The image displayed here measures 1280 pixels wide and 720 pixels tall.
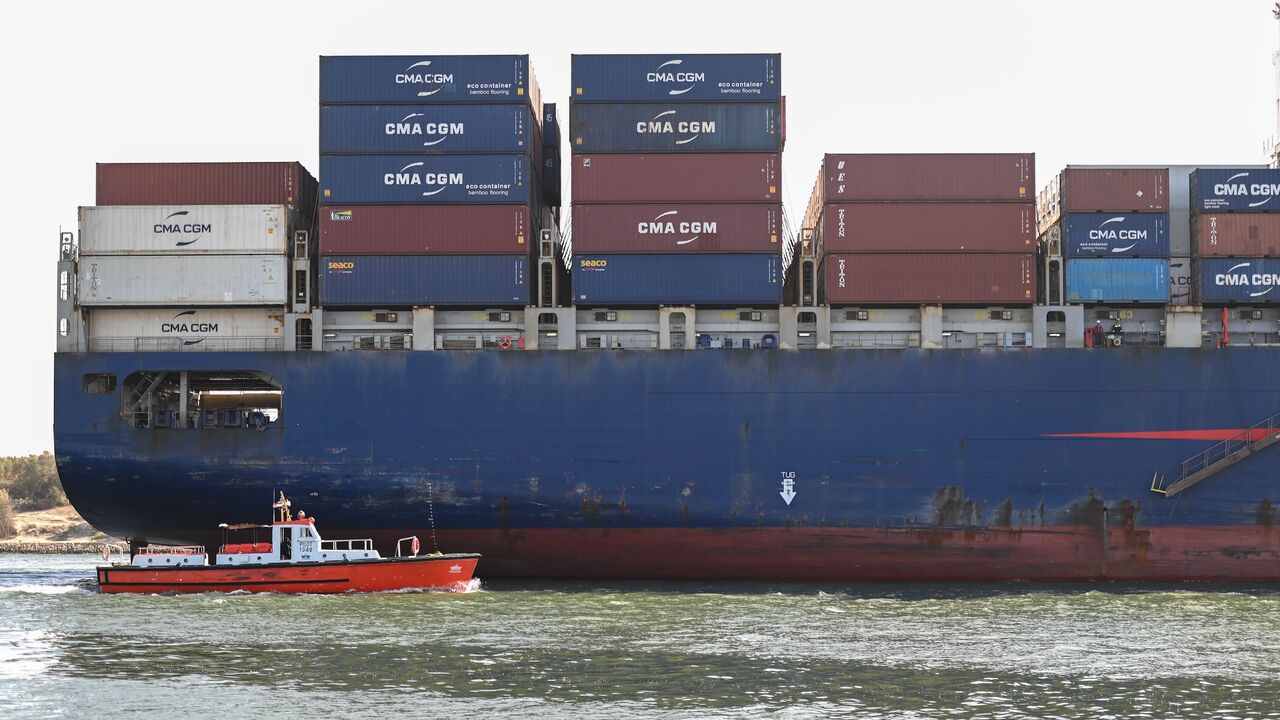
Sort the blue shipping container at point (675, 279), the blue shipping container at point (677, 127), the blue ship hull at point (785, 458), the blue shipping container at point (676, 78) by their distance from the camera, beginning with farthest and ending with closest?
the blue shipping container at point (676, 78) → the blue shipping container at point (677, 127) → the blue shipping container at point (675, 279) → the blue ship hull at point (785, 458)

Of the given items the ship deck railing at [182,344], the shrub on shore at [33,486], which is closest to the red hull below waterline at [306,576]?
the ship deck railing at [182,344]

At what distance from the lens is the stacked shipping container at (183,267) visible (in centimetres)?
3872

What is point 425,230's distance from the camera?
38.6 m

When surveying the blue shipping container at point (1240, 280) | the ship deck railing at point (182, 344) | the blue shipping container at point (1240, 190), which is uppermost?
the blue shipping container at point (1240, 190)

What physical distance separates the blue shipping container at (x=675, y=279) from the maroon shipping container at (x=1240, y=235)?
1248cm

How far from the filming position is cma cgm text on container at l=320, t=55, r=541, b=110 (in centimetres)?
3909

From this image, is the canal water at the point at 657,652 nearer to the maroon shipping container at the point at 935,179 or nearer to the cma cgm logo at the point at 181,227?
the cma cgm logo at the point at 181,227

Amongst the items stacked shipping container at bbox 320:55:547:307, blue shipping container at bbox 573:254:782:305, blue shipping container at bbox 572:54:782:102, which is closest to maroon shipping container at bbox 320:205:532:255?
stacked shipping container at bbox 320:55:547:307

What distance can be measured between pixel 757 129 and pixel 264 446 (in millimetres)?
16498

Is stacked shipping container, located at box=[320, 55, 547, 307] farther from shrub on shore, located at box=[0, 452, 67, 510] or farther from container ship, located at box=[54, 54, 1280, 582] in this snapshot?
shrub on shore, located at box=[0, 452, 67, 510]

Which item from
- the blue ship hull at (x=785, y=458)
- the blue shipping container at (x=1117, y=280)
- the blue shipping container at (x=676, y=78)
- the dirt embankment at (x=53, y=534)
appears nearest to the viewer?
the blue ship hull at (x=785, y=458)

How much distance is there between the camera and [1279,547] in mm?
37625

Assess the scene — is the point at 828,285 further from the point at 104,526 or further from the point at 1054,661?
the point at 104,526

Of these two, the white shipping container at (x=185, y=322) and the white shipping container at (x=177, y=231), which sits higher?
the white shipping container at (x=177, y=231)
